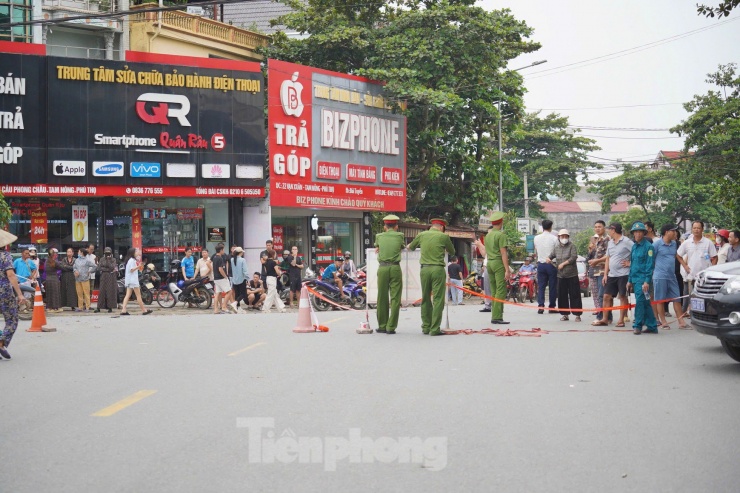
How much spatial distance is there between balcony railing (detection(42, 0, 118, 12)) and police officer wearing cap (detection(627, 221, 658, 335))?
22.9 m

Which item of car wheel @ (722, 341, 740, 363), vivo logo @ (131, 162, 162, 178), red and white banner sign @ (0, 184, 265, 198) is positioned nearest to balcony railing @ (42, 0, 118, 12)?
vivo logo @ (131, 162, 162, 178)

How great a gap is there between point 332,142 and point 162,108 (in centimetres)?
678

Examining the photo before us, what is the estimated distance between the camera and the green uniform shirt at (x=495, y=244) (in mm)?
15891

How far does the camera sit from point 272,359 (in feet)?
37.6

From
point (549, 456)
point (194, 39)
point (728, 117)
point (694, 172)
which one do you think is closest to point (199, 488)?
point (549, 456)

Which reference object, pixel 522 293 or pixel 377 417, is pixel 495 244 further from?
pixel 522 293

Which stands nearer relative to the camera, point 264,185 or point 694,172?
A: point 264,185

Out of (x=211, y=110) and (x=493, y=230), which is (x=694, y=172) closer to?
(x=211, y=110)

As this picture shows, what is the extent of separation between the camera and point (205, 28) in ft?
112

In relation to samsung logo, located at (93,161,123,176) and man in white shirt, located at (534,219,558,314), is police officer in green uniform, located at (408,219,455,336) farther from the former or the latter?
samsung logo, located at (93,161,123,176)

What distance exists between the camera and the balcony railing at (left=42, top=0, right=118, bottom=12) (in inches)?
1219

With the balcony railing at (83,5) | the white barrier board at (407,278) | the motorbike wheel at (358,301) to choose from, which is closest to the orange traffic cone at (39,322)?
the white barrier board at (407,278)

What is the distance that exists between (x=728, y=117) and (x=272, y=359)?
41.2 metres

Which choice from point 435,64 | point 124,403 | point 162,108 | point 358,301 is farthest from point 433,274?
point 435,64
